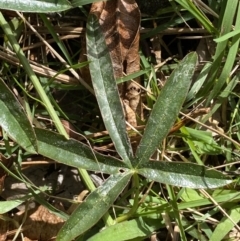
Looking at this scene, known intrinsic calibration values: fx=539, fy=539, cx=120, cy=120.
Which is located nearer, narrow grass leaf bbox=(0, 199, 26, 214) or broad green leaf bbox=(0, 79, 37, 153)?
broad green leaf bbox=(0, 79, 37, 153)

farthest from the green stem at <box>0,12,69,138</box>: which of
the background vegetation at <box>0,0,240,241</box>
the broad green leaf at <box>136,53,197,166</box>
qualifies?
the broad green leaf at <box>136,53,197,166</box>

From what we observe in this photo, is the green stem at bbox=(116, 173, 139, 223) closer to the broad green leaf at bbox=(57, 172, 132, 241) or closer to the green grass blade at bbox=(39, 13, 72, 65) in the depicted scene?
the broad green leaf at bbox=(57, 172, 132, 241)

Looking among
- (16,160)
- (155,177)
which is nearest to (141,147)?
(155,177)

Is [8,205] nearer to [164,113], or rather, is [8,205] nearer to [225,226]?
[164,113]

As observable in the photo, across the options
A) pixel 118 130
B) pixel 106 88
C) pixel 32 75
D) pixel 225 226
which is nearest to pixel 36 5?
pixel 32 75

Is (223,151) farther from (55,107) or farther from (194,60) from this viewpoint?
(55,107)

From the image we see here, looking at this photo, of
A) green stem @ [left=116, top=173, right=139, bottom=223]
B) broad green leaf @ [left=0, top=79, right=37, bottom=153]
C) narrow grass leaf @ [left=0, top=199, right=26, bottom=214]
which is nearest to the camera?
broad green leaf @ [left=0, top=79, right=37, bottom=153]
